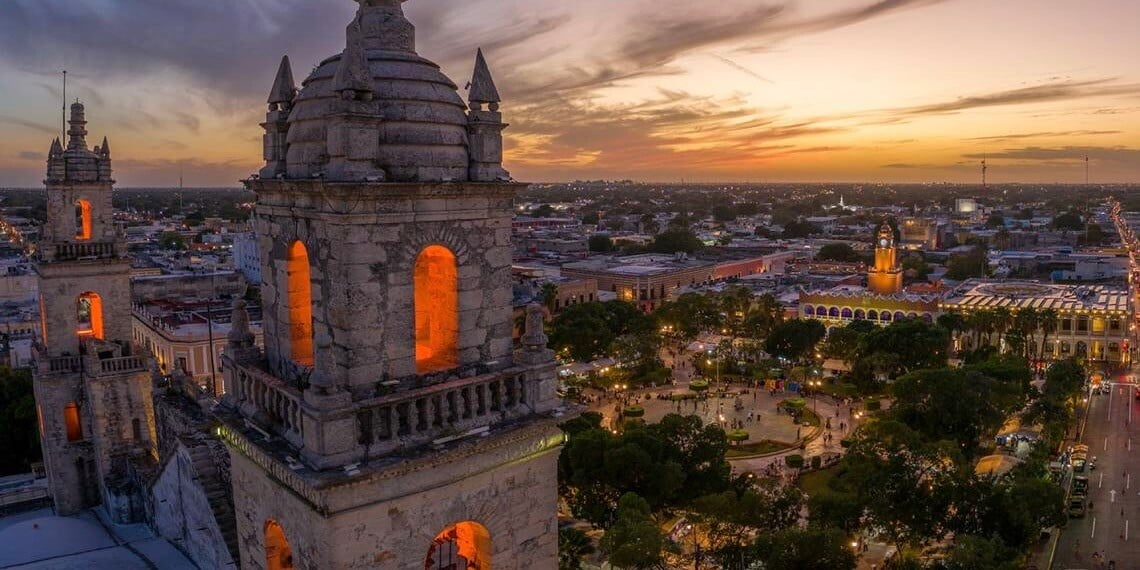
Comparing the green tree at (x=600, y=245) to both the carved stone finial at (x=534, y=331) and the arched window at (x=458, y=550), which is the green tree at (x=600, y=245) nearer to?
the arched window at (x=458, y=550)

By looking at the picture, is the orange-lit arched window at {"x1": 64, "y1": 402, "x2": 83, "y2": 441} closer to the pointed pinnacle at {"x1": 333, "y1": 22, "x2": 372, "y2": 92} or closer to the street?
the pointed pinnacle at {"x1": 333, "y1": 22, "x2": 372, "y2": 92}

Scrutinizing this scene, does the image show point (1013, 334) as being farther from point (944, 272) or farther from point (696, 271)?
point (944, 272)

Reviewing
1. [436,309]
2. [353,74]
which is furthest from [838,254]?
[353,74]

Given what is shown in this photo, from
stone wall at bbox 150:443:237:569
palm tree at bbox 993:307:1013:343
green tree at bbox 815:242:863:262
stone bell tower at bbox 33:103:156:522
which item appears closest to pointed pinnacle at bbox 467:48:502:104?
stone wall at bbox 150:443:237:569

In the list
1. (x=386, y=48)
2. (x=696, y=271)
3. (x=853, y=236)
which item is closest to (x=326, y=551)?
(x=386, y=48)

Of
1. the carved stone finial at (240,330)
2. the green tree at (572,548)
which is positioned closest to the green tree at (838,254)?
the green tree at (572,548)

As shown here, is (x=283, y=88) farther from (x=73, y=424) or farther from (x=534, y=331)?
(x=73, y=424)
